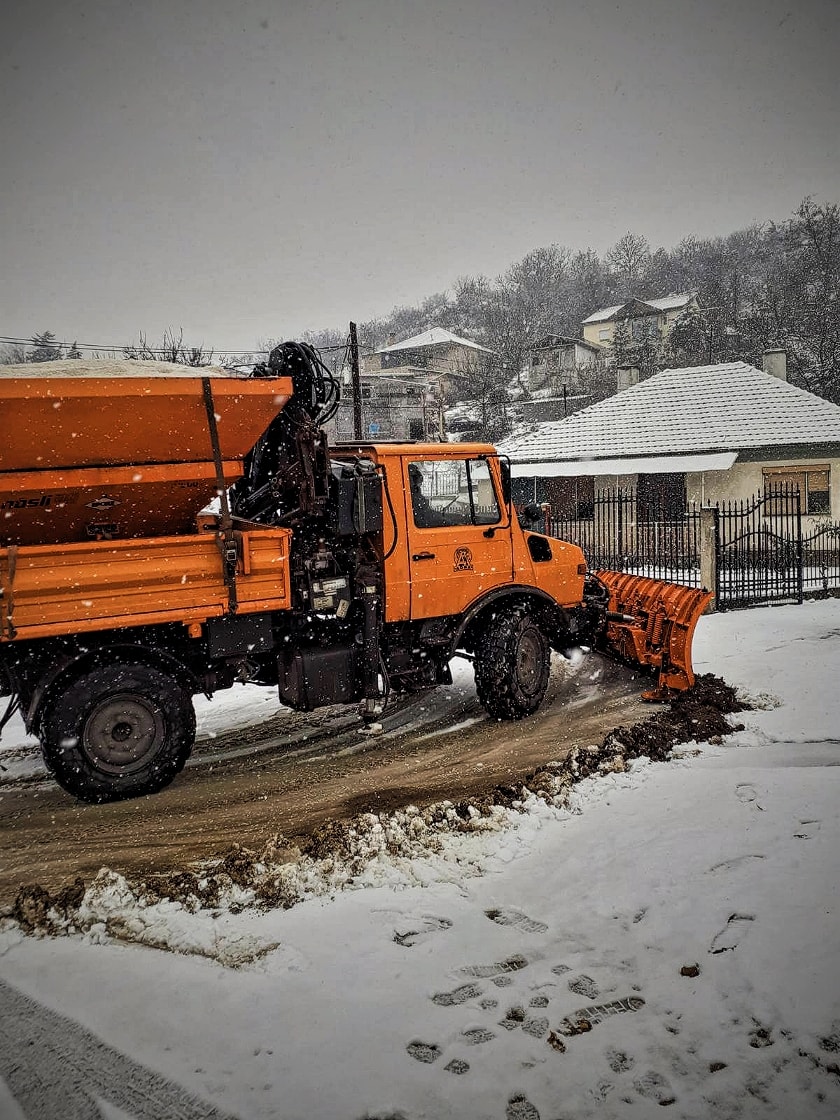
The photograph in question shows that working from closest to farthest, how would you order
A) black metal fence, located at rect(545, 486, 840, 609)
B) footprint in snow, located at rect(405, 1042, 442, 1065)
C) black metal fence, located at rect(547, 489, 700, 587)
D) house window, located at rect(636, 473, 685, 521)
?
footprint in snow, located at rect(405, 1042, 442, 1065) < black metal fence, located at rect(545, 486, 840, 609) < black metal fence, located at rect(547, 489, 700, 587) < house window, located at rect(636, 473, 685, 521)

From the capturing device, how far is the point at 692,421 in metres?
22.7

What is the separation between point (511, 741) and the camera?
6.70 m

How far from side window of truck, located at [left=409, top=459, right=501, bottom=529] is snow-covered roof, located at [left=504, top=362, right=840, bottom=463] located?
1606 centimetres

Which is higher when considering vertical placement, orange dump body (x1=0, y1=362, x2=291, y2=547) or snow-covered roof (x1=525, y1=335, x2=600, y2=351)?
snow-covered roof (x1=525, y1=335, x2=600, y2=351)

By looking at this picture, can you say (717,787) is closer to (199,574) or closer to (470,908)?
(470,908)

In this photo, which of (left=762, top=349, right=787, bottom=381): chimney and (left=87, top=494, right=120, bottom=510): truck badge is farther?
(left=762, top=349, right=787, bottom=381): chimney

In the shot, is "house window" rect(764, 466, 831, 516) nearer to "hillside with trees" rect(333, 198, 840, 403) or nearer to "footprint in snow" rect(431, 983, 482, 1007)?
"hillside with trees" rect(333, 198, 840, 403)

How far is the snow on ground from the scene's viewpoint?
2752mm

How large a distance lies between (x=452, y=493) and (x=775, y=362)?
23.7 metres

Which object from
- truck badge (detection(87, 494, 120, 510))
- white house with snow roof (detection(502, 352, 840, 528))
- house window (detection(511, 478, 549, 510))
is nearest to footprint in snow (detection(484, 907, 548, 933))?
truck badge (detection(87, 494, 120, 510))

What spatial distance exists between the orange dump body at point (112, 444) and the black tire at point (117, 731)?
1147 mm

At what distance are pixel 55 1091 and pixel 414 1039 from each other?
1350 mm

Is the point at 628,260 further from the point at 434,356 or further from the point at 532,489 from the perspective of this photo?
the point at 532,489

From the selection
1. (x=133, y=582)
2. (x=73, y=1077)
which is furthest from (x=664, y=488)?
(x=73, y=1077)
